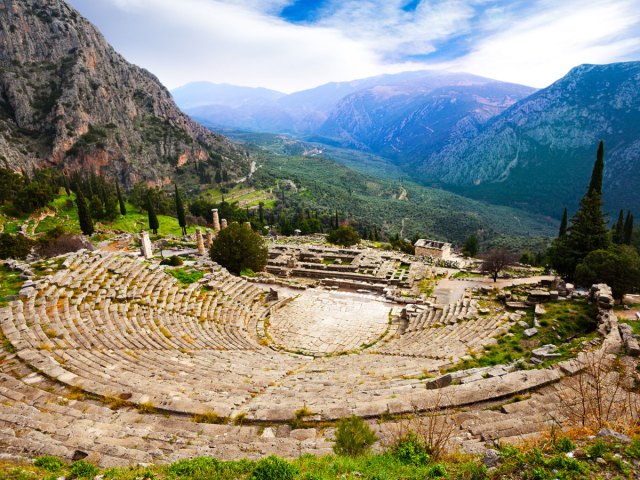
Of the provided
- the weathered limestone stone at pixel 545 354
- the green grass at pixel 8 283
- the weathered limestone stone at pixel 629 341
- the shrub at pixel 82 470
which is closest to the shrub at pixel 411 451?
the shrub at pixel 82 470

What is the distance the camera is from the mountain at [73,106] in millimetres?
96812

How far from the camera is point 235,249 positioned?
3003cm

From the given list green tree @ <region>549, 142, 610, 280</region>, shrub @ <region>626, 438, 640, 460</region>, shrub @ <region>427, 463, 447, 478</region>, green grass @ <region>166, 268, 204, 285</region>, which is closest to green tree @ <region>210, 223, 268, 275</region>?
green grass @ <region>166, 268, 204, 285</region>

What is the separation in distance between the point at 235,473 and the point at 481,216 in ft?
465

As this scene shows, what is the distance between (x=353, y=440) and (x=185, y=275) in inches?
741

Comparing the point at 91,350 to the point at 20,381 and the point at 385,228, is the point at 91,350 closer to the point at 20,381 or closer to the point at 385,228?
the point at 20,381

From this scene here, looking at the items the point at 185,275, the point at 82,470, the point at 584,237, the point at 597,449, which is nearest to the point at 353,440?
the point at 597,449

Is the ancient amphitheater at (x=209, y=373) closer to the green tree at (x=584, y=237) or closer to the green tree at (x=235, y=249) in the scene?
the green tree at (x=235, y=249)

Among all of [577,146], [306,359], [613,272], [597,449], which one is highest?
[577,146]

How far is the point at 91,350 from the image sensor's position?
12.1 m

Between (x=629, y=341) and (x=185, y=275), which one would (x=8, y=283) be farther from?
(x=629, y=341)

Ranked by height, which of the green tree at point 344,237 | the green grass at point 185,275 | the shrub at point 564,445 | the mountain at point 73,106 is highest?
the mountain at point 73,106

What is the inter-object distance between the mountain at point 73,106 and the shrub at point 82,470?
101609 millimetres

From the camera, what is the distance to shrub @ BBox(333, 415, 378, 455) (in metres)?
6.80
